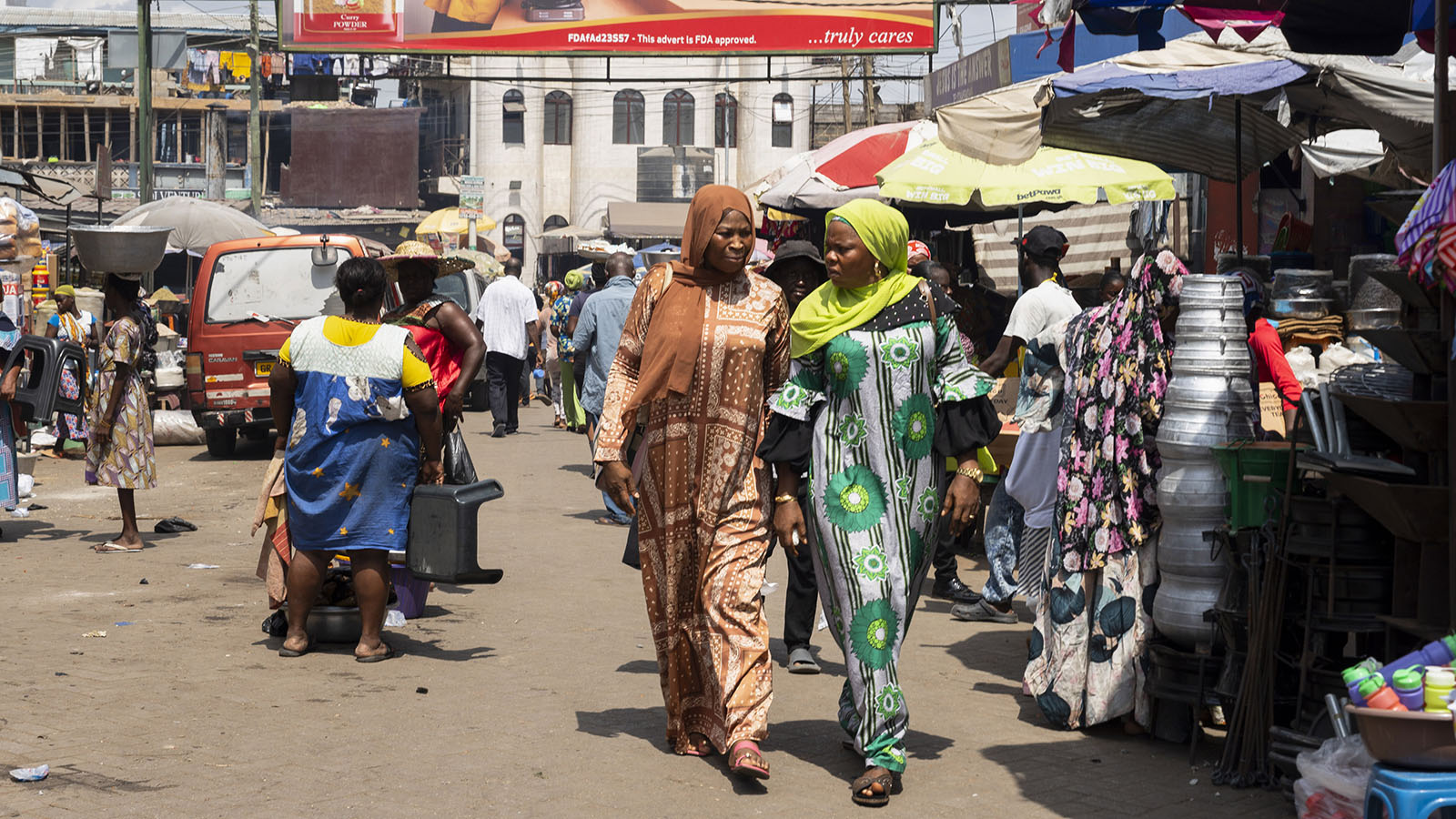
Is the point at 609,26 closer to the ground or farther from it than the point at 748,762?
farther from it

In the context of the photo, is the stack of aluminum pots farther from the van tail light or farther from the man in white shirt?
the man in white shirt

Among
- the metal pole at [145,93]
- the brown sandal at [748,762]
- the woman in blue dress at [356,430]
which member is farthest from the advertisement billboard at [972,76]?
the metal pole at [145,93]

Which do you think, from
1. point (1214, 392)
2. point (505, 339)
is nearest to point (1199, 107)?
point (1214, 392)

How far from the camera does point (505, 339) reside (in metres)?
17.3

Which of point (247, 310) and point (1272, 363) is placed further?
point (247, 310)

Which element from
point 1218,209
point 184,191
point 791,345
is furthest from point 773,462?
point 184,191

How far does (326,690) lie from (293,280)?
9855 millimetres

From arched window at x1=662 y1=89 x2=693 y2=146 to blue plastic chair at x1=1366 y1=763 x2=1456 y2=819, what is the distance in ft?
187

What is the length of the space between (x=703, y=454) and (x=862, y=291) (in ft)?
2.44

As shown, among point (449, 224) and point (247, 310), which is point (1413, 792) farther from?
point (449, 224)

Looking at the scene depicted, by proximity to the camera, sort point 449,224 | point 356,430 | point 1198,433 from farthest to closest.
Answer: point 449,224 < point 356,430 < point 1198,433

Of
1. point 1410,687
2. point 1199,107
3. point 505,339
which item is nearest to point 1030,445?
point 1199,107

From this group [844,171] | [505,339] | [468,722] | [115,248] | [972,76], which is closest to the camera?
[468,722]

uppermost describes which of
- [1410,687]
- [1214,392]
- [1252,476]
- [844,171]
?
[844,171]
